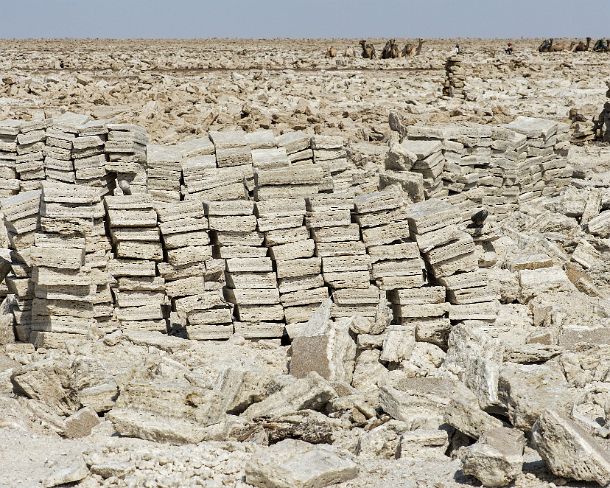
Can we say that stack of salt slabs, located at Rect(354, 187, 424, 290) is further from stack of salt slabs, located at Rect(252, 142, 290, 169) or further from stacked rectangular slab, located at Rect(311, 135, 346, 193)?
stacked rectangular slab, located at Rect(311, 135, 346, 193)

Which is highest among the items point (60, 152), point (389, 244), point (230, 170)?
point (60, 152)

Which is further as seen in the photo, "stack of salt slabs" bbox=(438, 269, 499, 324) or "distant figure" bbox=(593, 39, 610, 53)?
"distant figure" bbox=(593, 39, 610, 53)

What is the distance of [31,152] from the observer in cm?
1522

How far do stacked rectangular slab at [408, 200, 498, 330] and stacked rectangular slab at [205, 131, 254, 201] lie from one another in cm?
245

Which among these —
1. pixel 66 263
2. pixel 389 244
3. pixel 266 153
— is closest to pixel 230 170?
pixel 266 153

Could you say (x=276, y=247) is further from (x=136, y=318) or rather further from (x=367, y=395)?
(x=367, y=395)

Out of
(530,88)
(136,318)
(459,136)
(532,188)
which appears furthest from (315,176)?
(530,88)

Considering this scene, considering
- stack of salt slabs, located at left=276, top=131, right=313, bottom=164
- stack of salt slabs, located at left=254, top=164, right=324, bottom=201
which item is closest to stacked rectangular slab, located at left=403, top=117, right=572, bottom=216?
stack of salt slabs, located at left=276, top=131, right=313, bottom=164

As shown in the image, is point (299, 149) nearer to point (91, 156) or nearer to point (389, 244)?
point (91, 156)

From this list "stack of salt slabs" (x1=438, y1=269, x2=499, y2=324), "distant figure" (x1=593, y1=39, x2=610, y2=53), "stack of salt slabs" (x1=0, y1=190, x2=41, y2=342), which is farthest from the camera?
"distant figure" (x1=593, y1=39, x2=610, y2=53)

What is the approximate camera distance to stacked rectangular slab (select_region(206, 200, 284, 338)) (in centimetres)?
969

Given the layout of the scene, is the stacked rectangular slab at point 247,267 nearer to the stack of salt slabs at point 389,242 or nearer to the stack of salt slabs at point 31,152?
the stack of salt slabs at point 389,242

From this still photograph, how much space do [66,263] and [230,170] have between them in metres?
3.09

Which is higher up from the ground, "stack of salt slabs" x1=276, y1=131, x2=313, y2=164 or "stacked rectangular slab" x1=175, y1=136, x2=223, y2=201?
"stack of salt slabs" x1=276, y1=131, x2=313, y2=164
